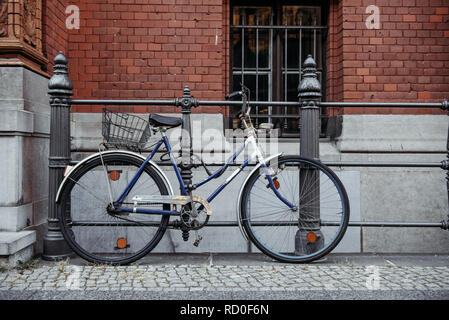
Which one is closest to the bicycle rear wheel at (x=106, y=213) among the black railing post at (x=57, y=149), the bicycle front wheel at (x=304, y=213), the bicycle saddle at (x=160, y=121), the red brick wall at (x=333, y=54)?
the black railing post at (x=57, y=149)

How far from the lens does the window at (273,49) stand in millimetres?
5000

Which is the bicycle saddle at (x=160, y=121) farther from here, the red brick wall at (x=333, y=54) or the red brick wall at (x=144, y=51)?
the red brick wall at (x=333, y=54)

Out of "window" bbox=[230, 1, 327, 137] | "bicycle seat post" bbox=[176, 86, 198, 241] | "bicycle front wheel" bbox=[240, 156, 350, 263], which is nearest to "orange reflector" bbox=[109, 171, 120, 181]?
"bicycle seat post" bbox=[176, 86, 198, 241]

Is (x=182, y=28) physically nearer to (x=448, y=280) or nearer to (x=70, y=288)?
(x=70, y=288)

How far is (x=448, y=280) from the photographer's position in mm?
3057

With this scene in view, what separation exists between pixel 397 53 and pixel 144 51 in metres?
2.86

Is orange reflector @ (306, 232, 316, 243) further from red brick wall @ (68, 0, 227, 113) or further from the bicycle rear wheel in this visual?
red brick wall @ (68, 0, 227, 113)

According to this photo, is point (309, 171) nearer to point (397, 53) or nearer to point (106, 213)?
point (106, 213)

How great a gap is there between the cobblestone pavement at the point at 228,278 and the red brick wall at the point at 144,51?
2027 mm

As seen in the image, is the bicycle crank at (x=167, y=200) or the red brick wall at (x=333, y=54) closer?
the bicycle crank at (x=167, y=200)

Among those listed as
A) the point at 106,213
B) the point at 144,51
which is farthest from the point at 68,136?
the point at 144,51

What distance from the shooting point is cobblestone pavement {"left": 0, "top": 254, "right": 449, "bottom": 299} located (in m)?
2.83

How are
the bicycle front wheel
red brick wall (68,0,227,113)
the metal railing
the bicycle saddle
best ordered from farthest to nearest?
red brick wall (68,0,227,113) < the metal railing < the bicycle front wheel < the bicycle saddle

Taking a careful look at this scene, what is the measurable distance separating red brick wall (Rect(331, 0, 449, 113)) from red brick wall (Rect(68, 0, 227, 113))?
1.50 m
